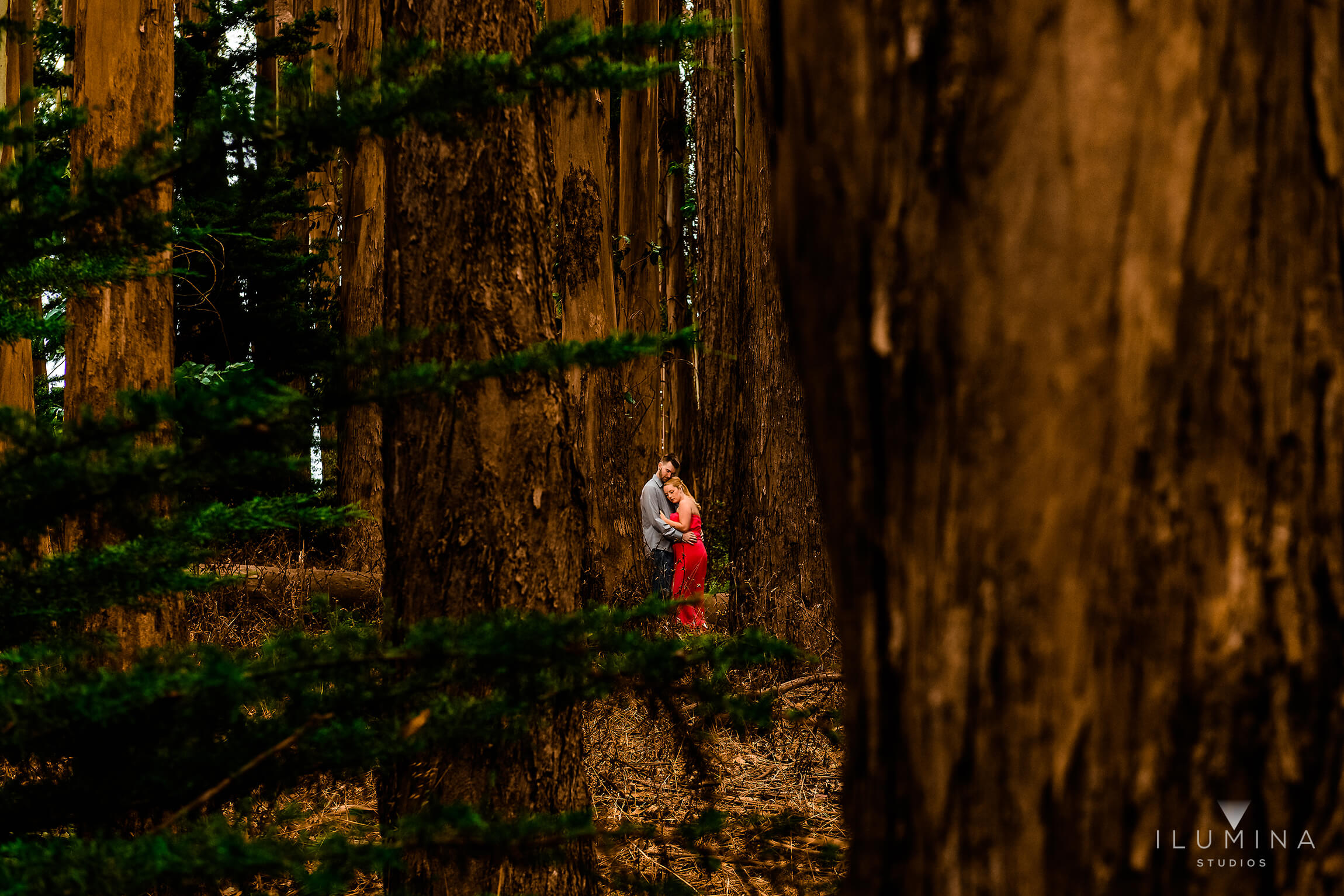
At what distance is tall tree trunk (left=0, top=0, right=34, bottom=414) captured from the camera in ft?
22.4

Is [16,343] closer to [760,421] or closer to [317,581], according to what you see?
[317,581]

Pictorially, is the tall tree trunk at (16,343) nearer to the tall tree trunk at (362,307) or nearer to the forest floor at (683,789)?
the tall tree trunk at (362,307)

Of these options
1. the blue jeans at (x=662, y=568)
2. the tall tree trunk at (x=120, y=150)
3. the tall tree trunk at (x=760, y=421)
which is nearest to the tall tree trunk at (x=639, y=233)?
the blue jeans at (x=662, y=568)

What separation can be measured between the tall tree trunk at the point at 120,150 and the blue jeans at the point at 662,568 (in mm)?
6274

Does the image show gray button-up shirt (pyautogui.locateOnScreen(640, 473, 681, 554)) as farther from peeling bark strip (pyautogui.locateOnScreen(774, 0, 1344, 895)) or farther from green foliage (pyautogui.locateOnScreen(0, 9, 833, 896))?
peeling bark strip (pyautogui.locateOnScreen(774, 0, 1344, 895))

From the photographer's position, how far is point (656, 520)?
11.3 m

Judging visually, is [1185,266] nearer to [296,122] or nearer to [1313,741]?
[1313,741]

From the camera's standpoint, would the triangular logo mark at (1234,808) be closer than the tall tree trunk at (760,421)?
Yes

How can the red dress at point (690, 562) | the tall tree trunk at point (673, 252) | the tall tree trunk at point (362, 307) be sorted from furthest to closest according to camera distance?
the tall tree trunk at point (673, 252) → the red dress at point (690, 562) → the tall tree trunk at point (362, 307)

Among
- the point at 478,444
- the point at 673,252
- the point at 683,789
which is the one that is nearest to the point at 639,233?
the point at 673,252

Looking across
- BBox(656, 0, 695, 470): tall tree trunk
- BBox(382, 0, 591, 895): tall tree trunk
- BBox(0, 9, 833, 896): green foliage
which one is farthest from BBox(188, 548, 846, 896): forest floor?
BBox(656, 0, 695, 470): tall tree trunk

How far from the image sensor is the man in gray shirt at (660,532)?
11.2 meters

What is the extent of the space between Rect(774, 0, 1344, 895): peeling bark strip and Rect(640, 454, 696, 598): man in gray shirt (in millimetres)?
10187

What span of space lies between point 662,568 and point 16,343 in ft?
21.9
